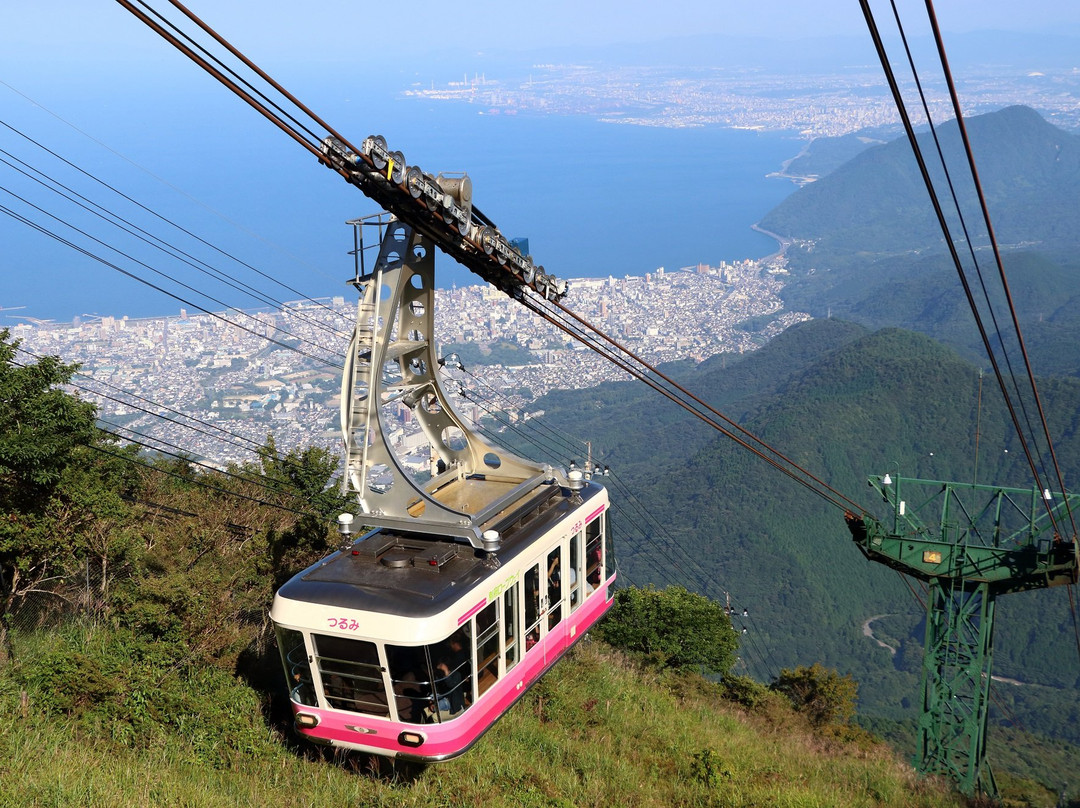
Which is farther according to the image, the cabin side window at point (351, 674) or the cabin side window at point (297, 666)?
the cabin side window at point (297, 666)

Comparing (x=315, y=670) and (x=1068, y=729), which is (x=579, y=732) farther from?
(x=1068, y=729)

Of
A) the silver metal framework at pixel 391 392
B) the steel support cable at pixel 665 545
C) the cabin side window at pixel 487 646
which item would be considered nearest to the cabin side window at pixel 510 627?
the cabin side window at pixel 487 646

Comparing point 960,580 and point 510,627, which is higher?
point 510,627

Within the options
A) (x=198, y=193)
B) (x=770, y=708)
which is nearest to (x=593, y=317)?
(x=198, y=193)

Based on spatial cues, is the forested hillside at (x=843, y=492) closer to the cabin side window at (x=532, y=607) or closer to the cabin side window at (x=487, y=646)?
the cabin side window at (x=532, y=607)

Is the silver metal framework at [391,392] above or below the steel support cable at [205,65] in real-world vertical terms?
below

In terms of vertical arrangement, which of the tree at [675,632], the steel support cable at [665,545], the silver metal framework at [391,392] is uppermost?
the silver metal framework at [391,392]

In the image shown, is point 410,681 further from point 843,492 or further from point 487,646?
point 843,492

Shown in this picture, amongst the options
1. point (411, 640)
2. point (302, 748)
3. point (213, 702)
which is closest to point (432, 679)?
point (411, 640)

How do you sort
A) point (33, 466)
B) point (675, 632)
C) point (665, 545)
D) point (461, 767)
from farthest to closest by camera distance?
point (665, 545), point (675, 632), point (33, 466), point (461, 767)
